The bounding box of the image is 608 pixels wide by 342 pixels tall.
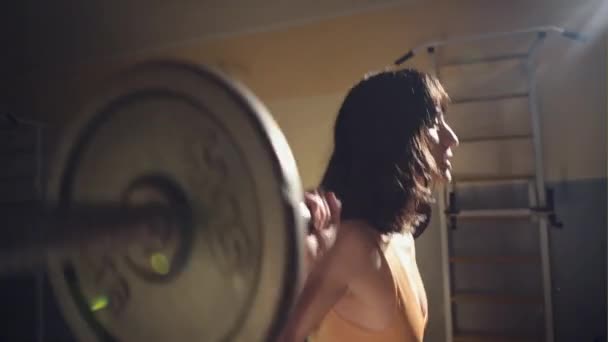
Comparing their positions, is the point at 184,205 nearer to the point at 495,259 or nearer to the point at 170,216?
the point at 170,216

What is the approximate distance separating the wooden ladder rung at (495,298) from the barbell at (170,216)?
4.73ft

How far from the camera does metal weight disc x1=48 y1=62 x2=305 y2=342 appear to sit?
196 mm

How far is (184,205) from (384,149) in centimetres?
36

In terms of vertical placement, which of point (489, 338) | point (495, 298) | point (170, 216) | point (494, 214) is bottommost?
point (489, 338)

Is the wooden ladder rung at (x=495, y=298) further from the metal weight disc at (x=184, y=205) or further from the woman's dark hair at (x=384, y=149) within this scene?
the metal weight disc at (x=184, y=205)

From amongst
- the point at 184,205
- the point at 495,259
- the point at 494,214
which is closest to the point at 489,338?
the point at 495,259

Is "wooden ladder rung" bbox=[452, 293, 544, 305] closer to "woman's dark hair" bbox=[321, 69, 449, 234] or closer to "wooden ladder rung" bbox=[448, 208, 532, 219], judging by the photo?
"wooden ladder rung" bbox=[448, 208, 532, 219]

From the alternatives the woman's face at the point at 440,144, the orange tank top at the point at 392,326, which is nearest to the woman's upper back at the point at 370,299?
the orange tank top at the point at 392,326

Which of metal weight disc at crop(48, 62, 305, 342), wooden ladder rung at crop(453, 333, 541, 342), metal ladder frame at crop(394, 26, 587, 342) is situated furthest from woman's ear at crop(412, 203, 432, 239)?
wooden ladder rung at crop(453, 333, 541, 342)

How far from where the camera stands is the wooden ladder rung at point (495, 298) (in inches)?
57.5

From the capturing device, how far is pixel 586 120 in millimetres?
1434

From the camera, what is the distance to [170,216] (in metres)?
0.21

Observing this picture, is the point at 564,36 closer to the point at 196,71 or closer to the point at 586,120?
the point at 586,120

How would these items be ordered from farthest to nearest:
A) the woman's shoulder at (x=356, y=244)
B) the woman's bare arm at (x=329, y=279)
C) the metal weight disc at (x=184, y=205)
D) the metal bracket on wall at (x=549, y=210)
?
the metal bracket on wall at (x=549, y=210)
the woman's shoulder at (x=356, y=244)
the woman's bare arm at (x=329, y=279)
the metal weight disc at (x=184, y=205)
